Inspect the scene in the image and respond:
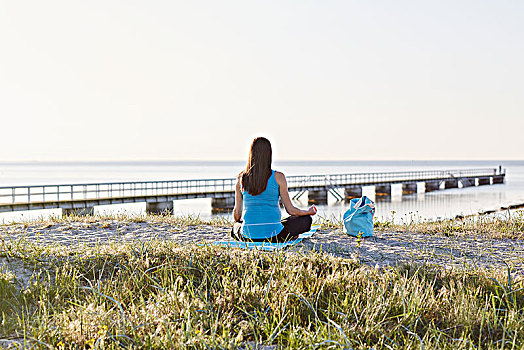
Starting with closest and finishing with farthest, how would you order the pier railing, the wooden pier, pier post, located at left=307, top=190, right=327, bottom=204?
the wooden pier, the pier railing, pier post, located at left=307, top=190, right=327, bottom=204

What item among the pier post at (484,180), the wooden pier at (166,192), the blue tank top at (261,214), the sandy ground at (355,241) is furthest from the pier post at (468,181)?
the blue tank top at (261,214)

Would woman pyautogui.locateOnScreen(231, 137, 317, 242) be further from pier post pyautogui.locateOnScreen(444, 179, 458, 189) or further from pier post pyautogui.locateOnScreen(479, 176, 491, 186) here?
pier post pyautogui.locateOnScreen(479, 176, 491, 186)

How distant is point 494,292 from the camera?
5.11 meters

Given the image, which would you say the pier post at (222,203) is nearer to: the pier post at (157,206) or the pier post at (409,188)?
the pier post at (157,206)

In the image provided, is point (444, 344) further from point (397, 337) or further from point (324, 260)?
point (324, 260)

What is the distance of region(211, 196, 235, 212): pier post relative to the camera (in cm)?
3975

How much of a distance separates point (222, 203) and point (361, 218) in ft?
106

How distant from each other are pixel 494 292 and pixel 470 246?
9.73 feet

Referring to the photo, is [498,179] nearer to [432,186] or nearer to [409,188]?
[432,186]

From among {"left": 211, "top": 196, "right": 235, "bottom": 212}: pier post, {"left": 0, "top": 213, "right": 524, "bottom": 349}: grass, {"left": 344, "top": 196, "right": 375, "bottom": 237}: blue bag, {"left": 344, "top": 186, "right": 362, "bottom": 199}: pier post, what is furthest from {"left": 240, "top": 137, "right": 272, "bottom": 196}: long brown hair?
{"left": 344, "top": 186, "right": 362, "bottom": 199}: pier post

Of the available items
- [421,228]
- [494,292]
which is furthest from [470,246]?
[494,292]

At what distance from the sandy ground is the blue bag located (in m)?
0.18

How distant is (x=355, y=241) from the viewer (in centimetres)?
800

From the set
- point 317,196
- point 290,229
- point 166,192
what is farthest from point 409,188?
point 290,229
